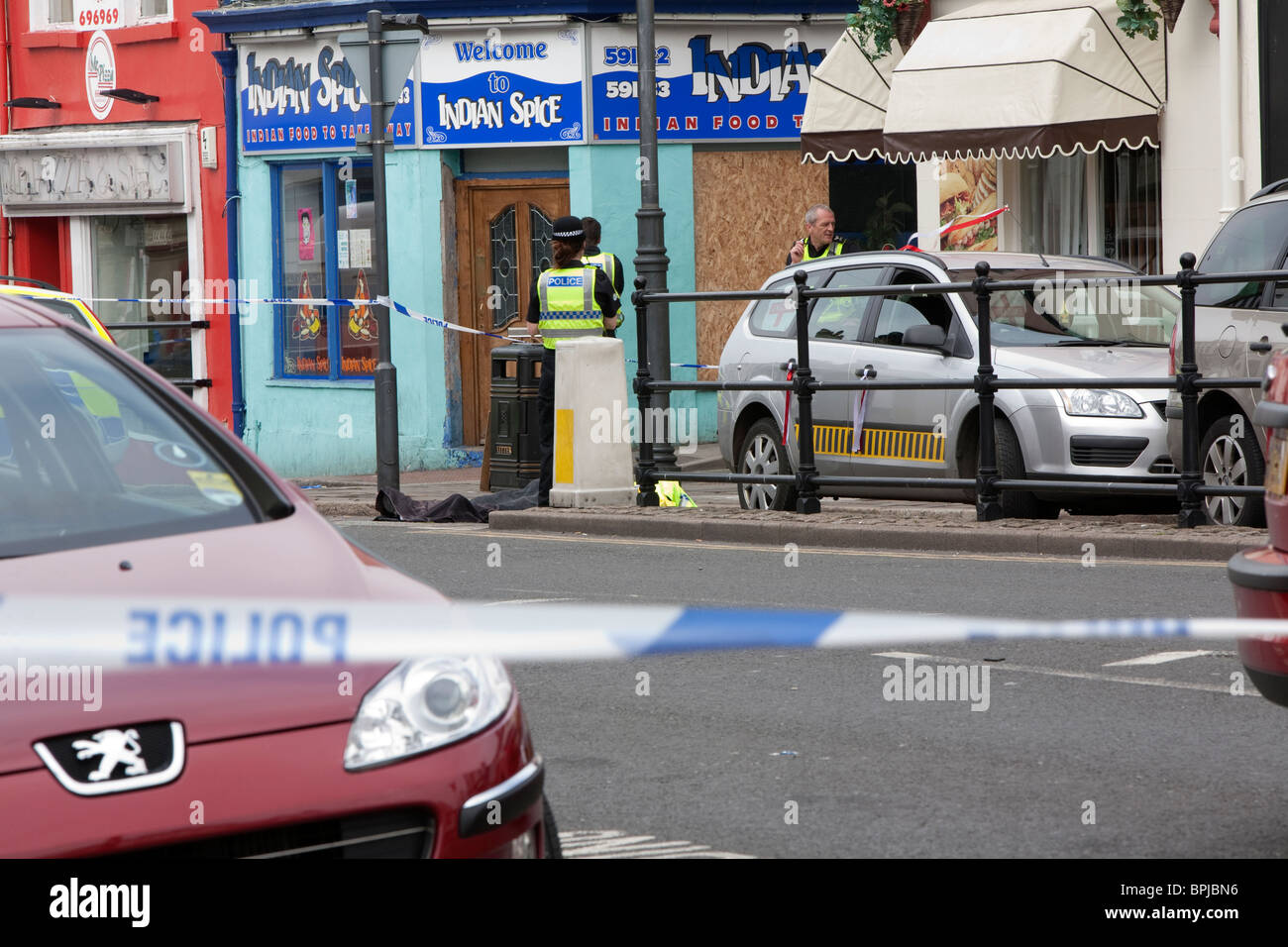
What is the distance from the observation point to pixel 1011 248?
19656 mm

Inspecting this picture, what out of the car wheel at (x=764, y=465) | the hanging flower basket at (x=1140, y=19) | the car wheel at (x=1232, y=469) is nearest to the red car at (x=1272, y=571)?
the car wheel at (x=1232, y=469)

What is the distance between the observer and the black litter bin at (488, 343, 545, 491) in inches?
646

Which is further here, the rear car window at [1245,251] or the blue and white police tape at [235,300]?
the blue and white police tape at [235,300]

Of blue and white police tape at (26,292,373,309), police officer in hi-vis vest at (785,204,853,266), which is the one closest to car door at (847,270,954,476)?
police officer in hi-vis vest at (785,204,853,266)

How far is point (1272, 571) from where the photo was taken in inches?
195

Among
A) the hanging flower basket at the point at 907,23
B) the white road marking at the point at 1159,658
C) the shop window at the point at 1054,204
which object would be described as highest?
the hanging flower basket at the point at 907,23

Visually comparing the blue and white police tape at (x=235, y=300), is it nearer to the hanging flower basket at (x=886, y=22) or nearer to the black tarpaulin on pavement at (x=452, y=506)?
the black tarpaulin on pavement at (x=452, y=506)

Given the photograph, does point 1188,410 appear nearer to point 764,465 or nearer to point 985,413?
point 985,413

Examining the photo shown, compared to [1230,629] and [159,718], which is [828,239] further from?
[159,718]

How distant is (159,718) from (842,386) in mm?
9372

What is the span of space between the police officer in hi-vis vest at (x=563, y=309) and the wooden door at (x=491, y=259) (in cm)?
618

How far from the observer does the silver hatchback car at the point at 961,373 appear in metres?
12.0

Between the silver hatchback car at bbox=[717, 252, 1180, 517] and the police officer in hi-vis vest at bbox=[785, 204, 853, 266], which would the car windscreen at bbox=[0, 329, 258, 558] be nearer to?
the silver hatchback car at bbox=[717, 252, 1180, 517]
